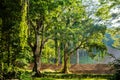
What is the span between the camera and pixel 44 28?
34844mm

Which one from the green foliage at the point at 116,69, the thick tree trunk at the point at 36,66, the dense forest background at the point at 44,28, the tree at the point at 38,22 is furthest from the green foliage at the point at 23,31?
the thick tree trunk at the point at 36,66

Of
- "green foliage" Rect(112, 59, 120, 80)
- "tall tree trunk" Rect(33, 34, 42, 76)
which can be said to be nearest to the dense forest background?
"tall tree trunk" Rect(33, 34, 42, 76)

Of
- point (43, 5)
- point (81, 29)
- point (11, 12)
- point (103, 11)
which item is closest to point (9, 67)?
point (11, 12)

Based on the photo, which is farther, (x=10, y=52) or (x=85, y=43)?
(x=85, y=43)

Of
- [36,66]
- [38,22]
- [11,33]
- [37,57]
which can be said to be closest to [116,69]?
[11,33]

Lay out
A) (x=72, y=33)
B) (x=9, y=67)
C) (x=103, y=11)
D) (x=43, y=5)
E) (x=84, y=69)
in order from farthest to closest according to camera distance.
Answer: (x=84, y=69), (x=72, y=33), (x=103, y=11), (x=43, y=5), (x=9, y=67)

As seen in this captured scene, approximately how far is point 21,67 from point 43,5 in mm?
8524

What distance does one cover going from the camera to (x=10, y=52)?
20172mm

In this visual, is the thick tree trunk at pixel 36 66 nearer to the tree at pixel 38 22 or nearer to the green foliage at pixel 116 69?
the tree at pixel 38 22

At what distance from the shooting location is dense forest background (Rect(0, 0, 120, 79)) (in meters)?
20.1

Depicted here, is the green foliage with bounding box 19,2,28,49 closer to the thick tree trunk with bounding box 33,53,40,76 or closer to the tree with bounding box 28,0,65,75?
the tree with bounding box 28,0,65,75

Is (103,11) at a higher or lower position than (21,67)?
higher

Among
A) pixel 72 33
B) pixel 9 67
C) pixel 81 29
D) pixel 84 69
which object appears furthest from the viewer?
pixel 84 69

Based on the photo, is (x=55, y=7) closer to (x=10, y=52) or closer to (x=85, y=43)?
(x=10, y=52)
